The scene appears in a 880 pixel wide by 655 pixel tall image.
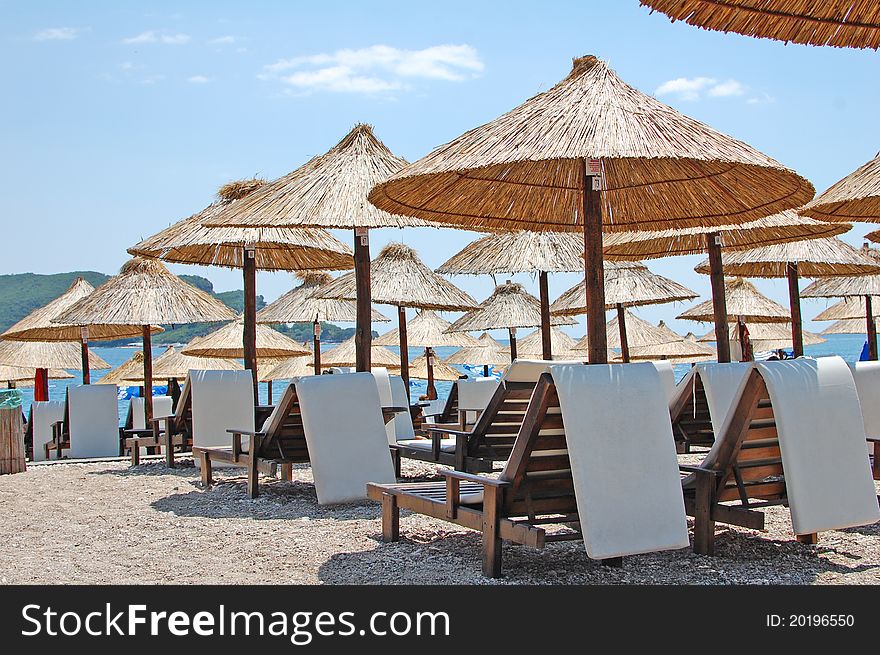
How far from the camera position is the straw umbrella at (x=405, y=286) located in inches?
494

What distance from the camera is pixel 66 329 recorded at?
15.2 meters

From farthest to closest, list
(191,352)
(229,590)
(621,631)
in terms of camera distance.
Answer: (191,352), (229,590), (621,631)

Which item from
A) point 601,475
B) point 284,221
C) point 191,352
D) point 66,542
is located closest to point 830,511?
point 601,475

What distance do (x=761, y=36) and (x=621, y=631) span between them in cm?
243

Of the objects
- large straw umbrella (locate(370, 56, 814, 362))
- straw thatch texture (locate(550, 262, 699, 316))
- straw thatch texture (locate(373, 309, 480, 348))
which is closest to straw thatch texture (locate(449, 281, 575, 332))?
straw thatch texture (locate(373, 309, 480, 348))

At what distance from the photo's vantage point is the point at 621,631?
9.42 feet

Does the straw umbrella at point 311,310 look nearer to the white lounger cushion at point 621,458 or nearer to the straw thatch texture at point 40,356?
the straw thatch texture at point 40,356

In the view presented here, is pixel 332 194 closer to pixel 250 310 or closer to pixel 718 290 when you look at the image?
pixel 250 310

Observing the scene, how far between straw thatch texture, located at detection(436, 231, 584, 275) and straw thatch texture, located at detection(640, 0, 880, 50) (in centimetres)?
746

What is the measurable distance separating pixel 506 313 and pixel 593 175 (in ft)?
38.7

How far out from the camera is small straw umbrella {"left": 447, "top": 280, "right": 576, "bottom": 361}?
52.8 feet

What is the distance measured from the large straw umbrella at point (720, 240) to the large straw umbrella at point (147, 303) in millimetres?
4776

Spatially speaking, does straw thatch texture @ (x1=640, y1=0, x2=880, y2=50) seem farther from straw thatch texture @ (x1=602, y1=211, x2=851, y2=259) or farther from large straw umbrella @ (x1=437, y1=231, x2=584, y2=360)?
large straw umbrella @ (x1=437, y1=231, x2=584, y2=360)

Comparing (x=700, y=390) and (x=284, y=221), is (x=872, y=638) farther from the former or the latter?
(x=284, y=221)
